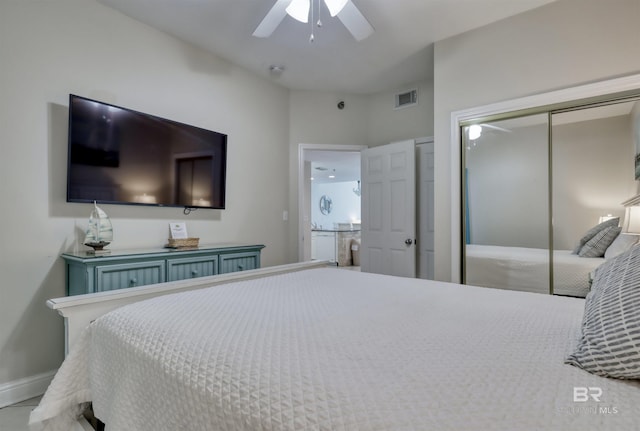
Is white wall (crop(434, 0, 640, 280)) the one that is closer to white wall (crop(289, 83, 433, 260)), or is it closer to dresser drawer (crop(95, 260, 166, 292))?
white wall (crop(289, 83, 433, 260))

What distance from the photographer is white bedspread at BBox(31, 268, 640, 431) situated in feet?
1.97

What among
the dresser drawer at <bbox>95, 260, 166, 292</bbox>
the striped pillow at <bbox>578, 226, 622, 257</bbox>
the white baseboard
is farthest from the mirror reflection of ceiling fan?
the white baseboard

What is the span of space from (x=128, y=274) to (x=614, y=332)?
2.35 metres

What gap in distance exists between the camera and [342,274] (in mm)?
1968

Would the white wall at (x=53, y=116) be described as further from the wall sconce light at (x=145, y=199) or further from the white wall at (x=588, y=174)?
the white wall at (x=588, y=174)

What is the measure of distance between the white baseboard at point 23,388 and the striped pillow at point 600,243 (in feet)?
12.2

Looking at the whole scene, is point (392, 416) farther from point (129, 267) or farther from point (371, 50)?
point (371, 50)

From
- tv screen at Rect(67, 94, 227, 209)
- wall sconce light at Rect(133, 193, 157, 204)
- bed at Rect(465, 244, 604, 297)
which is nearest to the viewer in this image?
tv screen at Rect(67, 94, 227, 209)

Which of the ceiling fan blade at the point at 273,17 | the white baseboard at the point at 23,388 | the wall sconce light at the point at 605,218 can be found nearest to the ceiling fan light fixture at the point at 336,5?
the ceiling fan blade at the point at 273,17

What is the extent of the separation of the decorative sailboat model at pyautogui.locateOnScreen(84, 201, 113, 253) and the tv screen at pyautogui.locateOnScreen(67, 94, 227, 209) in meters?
0.18

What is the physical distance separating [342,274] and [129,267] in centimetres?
136

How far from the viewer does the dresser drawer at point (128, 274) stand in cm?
202

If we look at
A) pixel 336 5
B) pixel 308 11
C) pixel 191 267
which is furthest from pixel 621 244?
pixel 191 267

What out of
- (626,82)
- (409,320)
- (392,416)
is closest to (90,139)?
(409,320)
